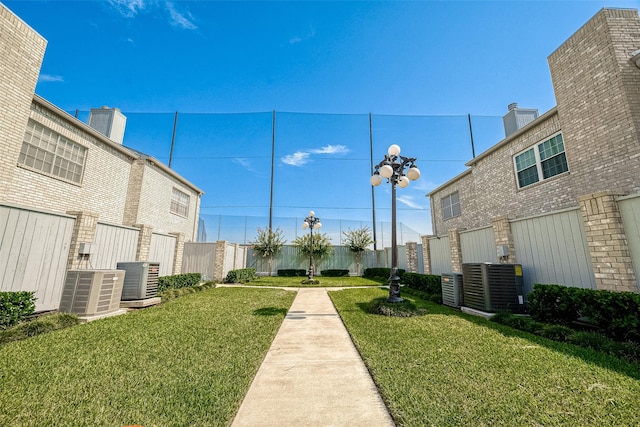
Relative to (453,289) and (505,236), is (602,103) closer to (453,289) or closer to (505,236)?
(505,236)

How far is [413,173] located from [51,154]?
1068 centimetres

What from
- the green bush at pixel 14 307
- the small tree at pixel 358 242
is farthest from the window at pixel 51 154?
the small tree at pixel 358 242

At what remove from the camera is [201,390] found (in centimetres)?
220

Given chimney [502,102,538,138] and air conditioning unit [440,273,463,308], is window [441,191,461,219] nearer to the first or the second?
chimney [502,102,538,138]

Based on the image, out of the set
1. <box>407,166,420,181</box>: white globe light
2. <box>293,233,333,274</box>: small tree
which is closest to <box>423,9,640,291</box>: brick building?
<box>407,166,420,181</box>: white globe light

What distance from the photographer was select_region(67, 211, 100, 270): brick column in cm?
553

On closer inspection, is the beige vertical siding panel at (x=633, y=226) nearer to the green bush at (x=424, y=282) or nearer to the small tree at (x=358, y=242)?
the green bush at (x=424, y=282)

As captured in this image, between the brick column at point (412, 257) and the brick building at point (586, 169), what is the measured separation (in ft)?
13.3

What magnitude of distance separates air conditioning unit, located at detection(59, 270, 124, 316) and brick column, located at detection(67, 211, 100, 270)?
20.6 inches

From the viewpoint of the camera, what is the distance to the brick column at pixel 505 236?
6227 mm

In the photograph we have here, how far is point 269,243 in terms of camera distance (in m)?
18.6

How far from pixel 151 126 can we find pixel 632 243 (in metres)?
26.8

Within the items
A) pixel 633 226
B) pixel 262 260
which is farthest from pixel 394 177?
pixel 262 260

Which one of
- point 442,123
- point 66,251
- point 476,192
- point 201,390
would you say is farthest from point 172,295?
point 442,123
